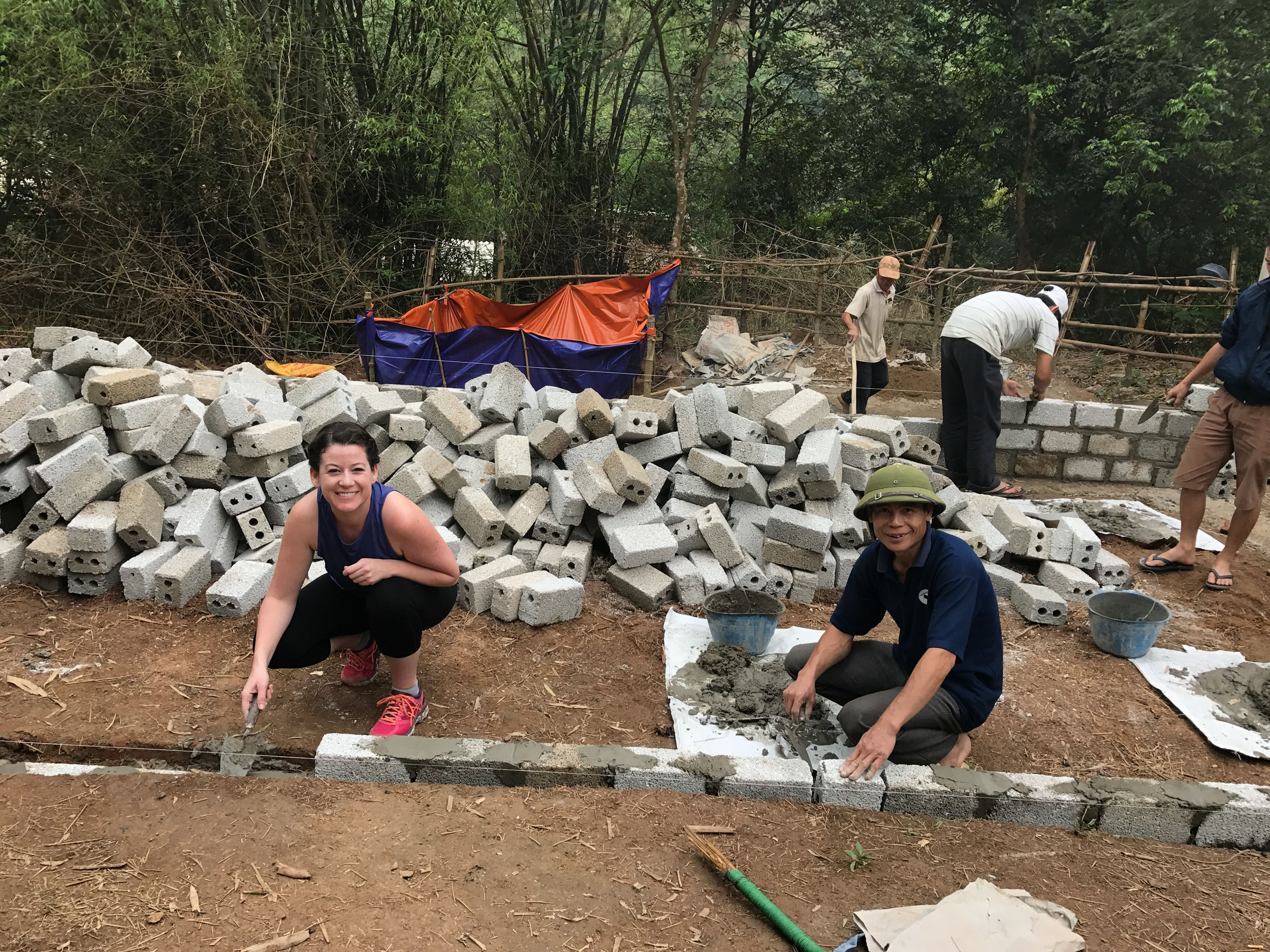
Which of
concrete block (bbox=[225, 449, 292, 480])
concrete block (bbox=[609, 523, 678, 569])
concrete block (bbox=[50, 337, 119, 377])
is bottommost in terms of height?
concrete block (bbox=[609, 523, 678, 569])

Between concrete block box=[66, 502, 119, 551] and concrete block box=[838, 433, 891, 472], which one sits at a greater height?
concrete block box=[838, 433, 891, 472]

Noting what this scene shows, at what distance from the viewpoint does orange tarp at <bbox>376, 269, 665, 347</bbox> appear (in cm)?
900

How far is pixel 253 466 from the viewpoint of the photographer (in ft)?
16.5

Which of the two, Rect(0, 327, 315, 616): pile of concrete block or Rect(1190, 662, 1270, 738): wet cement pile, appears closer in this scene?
Rect(1190, 662, 1270, 738): wet cement pile

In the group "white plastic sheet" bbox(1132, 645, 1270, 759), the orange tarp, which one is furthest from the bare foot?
the orange tarp

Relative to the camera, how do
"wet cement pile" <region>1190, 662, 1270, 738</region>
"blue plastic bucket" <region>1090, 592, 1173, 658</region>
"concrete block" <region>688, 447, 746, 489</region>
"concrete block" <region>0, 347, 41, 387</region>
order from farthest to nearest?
"concrete block" <region>0, 347, 41, 387</region> → "concrete block" <region>688, 447, 746, 489</region> → "blue plastic bucket" <region>1090, 592, 1173, 658</region> → "wet cement pile" <region>1190, 662, 1270, 738</region>

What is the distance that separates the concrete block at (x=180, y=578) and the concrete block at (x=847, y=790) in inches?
138

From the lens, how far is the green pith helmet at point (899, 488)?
279 centimetres

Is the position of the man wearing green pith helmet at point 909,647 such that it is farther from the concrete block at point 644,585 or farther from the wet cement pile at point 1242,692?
the wet cement pile at point 1242,692

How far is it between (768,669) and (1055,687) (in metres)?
1.48

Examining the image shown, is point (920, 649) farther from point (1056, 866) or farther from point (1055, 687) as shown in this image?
point (1055, 687)

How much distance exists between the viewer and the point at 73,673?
13.1ft

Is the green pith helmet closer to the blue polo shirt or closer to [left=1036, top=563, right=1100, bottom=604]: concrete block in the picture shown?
the blue polo shirt

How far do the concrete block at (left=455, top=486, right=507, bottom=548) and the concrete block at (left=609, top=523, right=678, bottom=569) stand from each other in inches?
27.1
